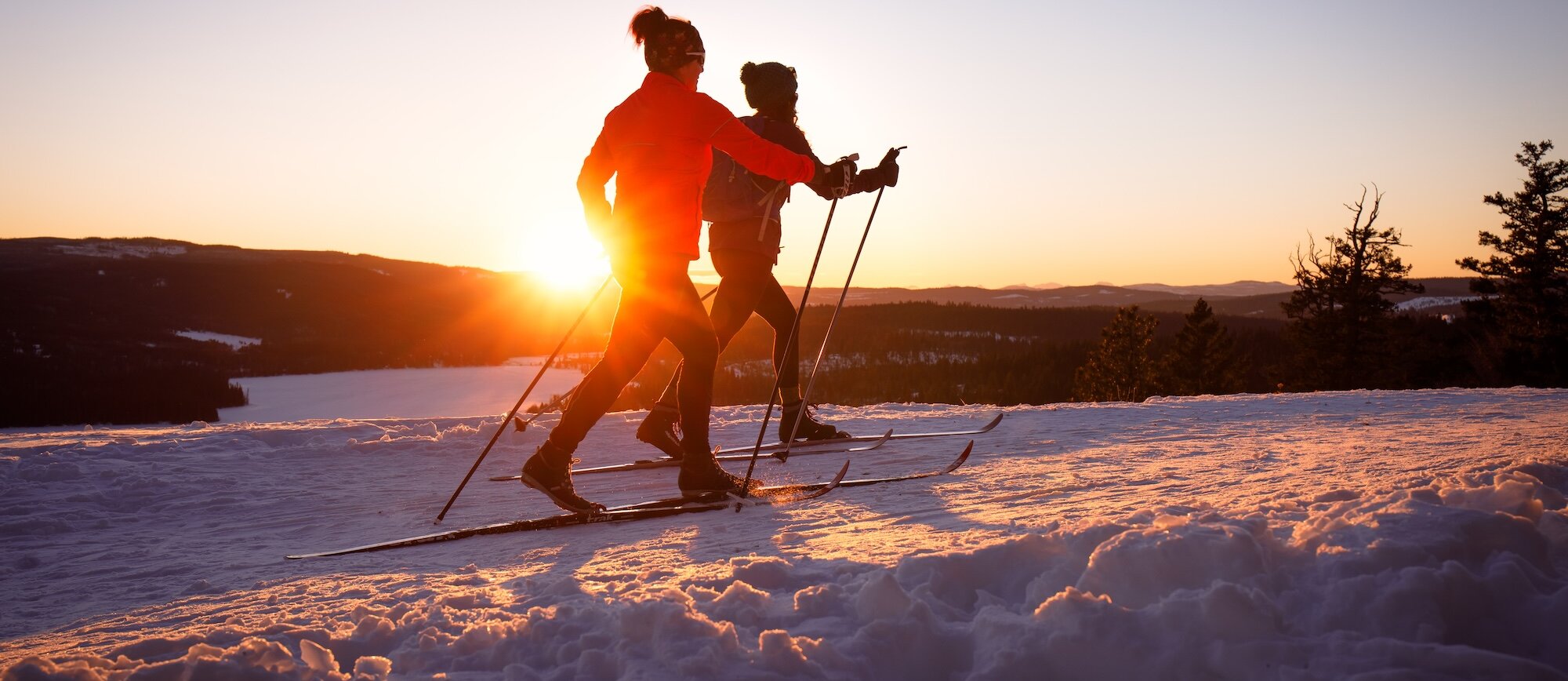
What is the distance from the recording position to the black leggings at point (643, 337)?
175 inches

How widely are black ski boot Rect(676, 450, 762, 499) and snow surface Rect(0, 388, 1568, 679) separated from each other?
0.25m

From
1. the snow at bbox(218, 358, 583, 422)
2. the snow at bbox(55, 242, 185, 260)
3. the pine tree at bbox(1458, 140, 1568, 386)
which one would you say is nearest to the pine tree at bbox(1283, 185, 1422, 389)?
the pine tree at bbox(1458, 140, 1568, 386)

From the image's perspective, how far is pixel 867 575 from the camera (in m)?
2.79

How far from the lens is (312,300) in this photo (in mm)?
66000

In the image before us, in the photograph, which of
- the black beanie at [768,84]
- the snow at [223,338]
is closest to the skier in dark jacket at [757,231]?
the black beanie at [768,84]

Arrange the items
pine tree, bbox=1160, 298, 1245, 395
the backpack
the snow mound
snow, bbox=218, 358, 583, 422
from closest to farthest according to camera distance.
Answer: the snow mound → the backpack → snow, bbox=218, 358, 583, 422 → pine tree, bbox=1160, 298, 1245, 395

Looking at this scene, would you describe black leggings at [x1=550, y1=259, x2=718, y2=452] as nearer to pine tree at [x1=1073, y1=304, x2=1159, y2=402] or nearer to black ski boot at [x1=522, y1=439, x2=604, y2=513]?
black ski boot at [x1=522, y1=439, x2=604, y2=513]

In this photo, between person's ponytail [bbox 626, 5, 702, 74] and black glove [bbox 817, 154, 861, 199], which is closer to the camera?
person's ponytail [bbox 626, 5, 702, 74]

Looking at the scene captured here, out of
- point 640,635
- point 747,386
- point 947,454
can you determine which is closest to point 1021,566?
point 640,635

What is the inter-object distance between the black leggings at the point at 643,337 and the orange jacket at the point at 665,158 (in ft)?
0.43

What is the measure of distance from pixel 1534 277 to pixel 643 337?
4888 centimetres

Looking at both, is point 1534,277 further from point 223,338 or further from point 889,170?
point 223,338

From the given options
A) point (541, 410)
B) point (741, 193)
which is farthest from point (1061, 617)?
point (541, 410)

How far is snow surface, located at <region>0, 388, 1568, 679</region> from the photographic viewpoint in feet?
7.30
